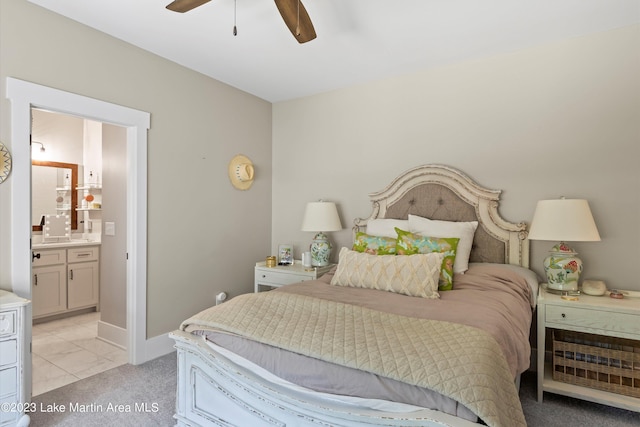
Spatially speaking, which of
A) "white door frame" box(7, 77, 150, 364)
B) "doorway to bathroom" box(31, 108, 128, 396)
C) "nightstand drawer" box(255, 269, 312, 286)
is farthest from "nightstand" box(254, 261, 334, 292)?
"doorway to bathroom" box(31, 108, 128, 396)

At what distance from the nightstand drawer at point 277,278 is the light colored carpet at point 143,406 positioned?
1.14 metres

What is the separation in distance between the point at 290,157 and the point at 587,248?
114 inches

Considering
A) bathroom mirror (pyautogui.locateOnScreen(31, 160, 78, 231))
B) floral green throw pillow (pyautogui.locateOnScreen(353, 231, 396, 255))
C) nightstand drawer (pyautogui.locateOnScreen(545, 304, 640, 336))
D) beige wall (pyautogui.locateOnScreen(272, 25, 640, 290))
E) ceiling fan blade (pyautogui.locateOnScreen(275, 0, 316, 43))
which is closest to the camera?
ceiling fan blade (pyautogui.locateOnScreen(275, 0, 316, 43))

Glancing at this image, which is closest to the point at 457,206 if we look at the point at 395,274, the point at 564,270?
the point at 564,270

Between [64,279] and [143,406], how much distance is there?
2.56m

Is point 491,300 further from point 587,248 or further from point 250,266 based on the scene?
point 250,266

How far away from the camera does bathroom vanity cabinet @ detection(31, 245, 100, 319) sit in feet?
12.3

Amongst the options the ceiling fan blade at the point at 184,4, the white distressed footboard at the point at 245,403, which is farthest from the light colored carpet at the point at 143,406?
the ceiling fan blade at the point at 184,4

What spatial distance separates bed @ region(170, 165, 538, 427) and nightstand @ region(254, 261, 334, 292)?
0.62m

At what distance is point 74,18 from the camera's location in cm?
237

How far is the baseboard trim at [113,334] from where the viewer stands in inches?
126

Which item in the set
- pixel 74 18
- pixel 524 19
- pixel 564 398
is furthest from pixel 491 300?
pixel 74 18

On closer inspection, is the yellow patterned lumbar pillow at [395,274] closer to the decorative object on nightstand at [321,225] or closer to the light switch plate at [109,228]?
the decorative object on nightstand at [321,225]

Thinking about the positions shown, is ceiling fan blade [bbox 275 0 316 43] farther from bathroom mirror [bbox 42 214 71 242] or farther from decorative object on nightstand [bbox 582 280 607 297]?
bathroom mirror [bbox 42 214 71 242]
